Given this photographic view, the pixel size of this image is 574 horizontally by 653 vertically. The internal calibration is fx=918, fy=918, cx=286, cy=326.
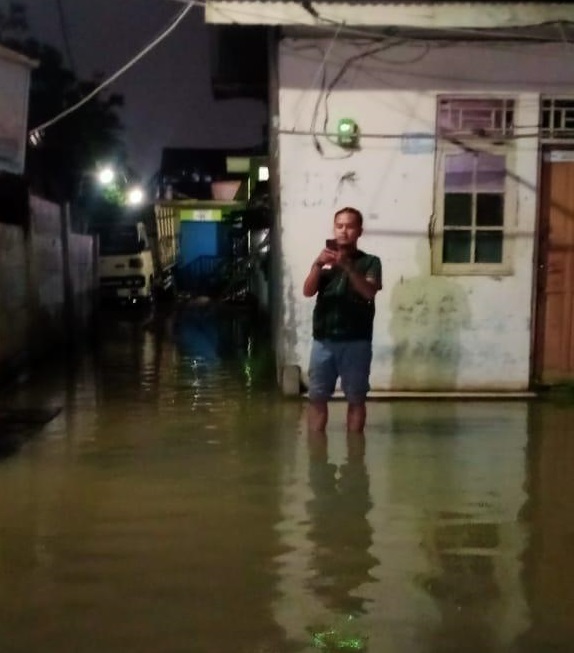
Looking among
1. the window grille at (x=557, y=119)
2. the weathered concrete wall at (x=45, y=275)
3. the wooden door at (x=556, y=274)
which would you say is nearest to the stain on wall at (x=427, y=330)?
the wooden door at (x=556, y=274)

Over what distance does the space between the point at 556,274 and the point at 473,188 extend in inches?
47.0

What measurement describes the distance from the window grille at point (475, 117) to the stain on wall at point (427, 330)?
142 centimetres

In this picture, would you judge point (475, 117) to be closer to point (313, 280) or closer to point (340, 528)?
point (313, 280)

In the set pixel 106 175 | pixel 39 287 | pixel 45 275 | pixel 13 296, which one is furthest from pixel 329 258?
pixel 106 175

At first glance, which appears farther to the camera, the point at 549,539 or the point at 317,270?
the point at 317,270

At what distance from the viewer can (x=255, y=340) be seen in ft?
49.4

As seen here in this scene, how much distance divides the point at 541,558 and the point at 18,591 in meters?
2.64

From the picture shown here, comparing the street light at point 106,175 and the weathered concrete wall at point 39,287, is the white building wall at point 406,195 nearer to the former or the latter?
the weathered concrete wall at point 39,287

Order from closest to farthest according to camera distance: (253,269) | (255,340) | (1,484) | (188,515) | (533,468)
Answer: (188,515), (1,484), (533,468), (255,340), (253,269)

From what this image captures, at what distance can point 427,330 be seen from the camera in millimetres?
8953

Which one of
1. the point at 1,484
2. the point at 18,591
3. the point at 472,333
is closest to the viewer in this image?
the point at 18,591

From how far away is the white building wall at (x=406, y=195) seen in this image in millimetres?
8641

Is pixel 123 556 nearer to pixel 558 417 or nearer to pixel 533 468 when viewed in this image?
pixel 533 468

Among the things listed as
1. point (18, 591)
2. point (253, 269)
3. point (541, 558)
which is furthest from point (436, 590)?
point (253, 269)
